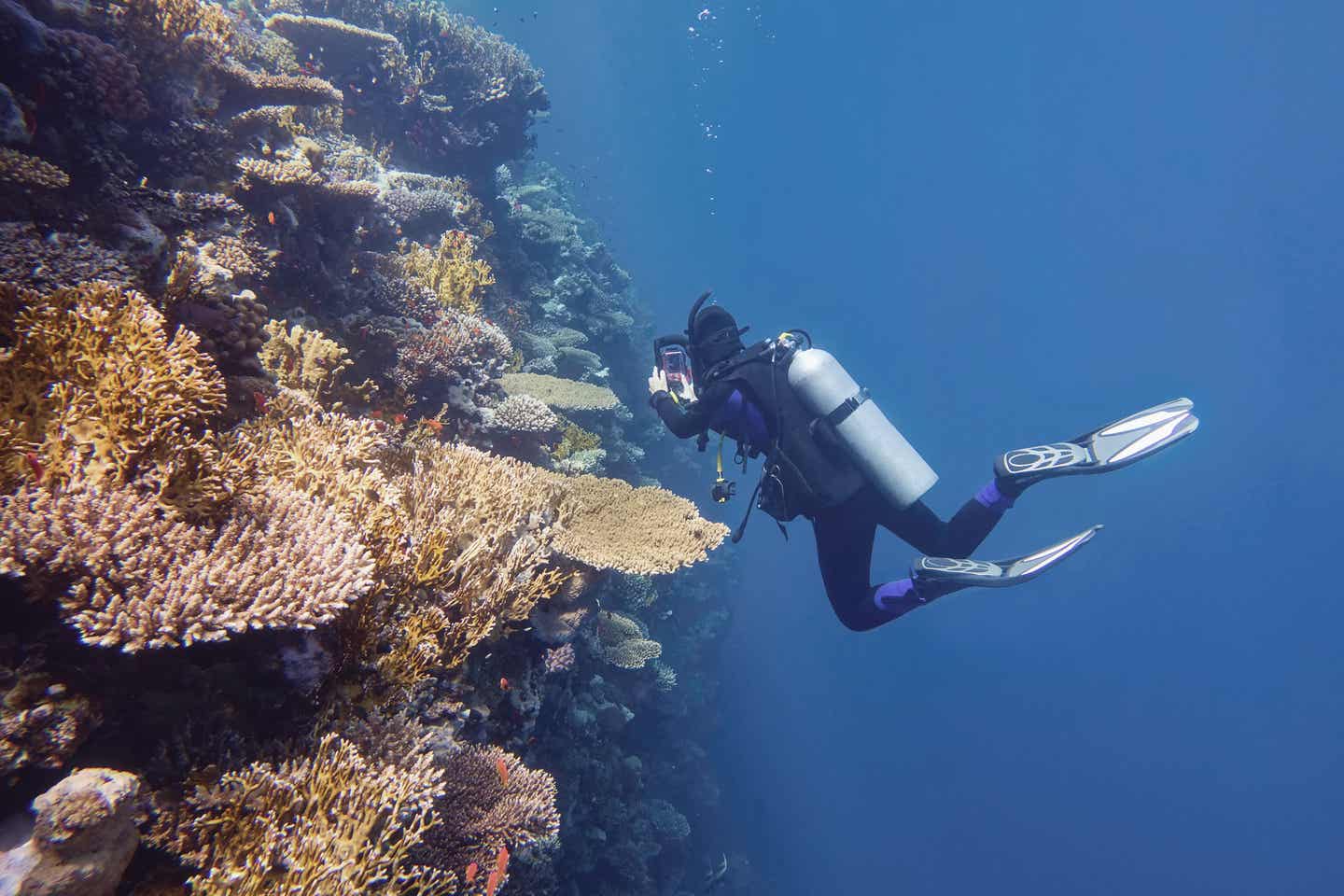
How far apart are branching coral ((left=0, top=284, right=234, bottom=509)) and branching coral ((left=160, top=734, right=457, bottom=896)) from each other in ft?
3.58

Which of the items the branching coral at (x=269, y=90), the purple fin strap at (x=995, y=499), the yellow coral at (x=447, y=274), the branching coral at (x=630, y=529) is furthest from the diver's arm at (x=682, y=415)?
the branching coral at (x=269, y=90)

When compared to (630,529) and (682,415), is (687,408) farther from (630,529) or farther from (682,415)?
(630,529)

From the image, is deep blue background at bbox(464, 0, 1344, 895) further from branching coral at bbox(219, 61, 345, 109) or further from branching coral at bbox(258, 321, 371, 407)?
branching coral at bbox(219, 61, 345, 109)

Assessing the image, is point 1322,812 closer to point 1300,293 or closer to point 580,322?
point 1300,293

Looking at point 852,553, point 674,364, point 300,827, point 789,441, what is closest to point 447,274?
point 674,364

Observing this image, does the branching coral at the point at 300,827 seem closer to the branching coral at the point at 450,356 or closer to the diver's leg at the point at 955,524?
the branching coral at the point at 450,356

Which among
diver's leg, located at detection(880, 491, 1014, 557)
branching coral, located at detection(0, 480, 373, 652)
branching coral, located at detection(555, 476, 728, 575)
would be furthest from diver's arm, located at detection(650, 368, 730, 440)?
branching coral, located at detection(0, 480, 373, 652)

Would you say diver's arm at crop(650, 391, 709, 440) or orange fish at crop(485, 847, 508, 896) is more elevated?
diver's arm at crop(650, 391, 709, 440)

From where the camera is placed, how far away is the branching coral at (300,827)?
1.82 metres

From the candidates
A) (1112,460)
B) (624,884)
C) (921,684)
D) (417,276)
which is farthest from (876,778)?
(417,276)

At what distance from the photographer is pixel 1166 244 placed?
8512 cm

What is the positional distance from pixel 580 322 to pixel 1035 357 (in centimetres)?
10162

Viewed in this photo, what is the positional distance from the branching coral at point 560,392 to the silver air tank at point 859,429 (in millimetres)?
4508

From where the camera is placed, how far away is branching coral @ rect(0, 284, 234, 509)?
205 cm
